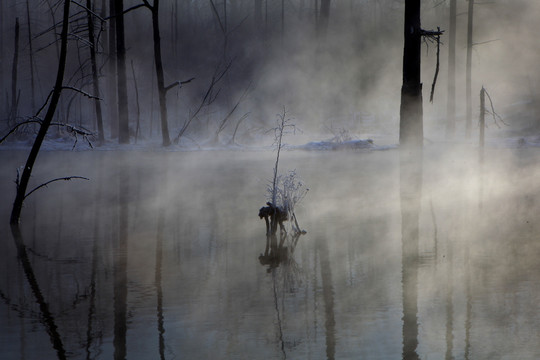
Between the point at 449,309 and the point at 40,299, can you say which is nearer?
the point at 449,309

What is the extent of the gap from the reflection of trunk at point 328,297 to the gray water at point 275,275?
2cm

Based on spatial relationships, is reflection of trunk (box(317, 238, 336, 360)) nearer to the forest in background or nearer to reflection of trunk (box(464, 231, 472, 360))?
reflection of trunk (box(464, 231, 472, 360))

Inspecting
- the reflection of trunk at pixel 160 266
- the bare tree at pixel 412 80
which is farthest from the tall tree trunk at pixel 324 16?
the reflection of trunk at pixel 160 266

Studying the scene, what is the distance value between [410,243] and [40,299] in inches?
160

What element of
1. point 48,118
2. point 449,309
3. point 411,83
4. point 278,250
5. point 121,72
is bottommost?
point 449,309

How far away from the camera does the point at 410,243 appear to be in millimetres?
7695

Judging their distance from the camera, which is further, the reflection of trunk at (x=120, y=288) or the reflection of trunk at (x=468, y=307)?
the reflection of trunk at (x=120, y=288)

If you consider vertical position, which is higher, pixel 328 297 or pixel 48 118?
pixel 48 118

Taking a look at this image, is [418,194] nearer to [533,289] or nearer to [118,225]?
[118,225]

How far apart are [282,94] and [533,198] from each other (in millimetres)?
31794

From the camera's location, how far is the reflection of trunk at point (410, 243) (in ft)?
14.8

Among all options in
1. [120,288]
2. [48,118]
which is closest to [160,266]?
[120,288]

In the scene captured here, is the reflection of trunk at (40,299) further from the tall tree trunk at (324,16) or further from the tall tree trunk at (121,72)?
the tall tree trunk at (324,16)

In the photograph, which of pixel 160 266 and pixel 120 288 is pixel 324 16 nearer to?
pixel 160 266
